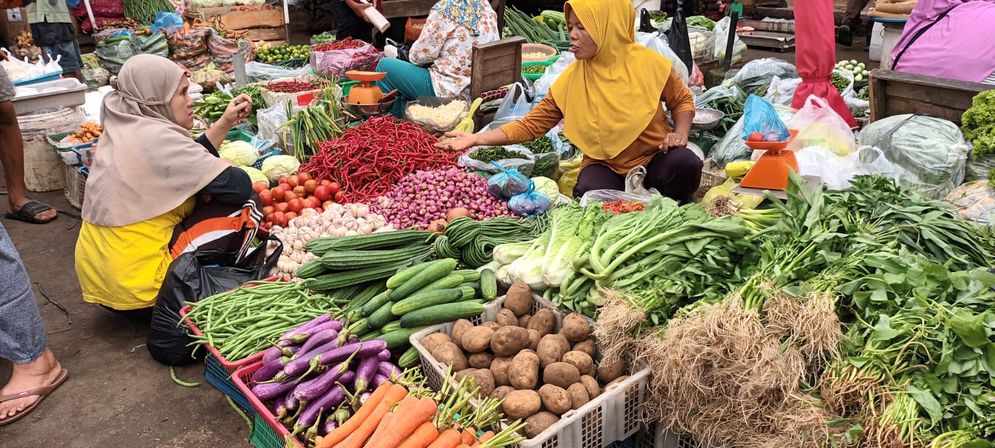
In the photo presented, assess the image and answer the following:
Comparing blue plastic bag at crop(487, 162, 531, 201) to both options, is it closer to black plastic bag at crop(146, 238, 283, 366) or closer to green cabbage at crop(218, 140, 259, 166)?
black plastic bag at crop(146, 238, 283, 366)

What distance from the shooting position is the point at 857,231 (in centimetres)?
242

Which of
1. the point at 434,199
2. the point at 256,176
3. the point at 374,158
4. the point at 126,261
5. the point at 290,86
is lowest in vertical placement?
the point at 126,261

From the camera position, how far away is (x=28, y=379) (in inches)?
125

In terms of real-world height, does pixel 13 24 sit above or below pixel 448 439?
above

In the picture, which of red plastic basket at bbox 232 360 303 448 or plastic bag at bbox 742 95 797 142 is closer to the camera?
red plastic basket at bbox 232 360 303 448

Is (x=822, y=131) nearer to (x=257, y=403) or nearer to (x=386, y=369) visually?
(x=386, y=369)

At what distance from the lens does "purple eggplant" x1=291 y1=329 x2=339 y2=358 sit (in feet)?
8.47

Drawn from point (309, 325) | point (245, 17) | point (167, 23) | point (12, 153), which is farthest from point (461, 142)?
point (245, 17)

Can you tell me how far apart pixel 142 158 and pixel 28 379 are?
118cm

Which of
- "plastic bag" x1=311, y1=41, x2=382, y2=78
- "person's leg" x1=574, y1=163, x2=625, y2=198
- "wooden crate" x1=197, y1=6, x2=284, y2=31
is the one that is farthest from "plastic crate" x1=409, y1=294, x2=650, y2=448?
"wooden crate" x1=197, y1=6, x2=284, y2=31

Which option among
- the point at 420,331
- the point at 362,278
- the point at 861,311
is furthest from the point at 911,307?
the point at 362,278

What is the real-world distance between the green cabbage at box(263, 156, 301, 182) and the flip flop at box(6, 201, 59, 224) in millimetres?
1860

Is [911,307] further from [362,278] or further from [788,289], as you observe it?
[362,278]

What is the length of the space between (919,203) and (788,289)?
955 millimetres
